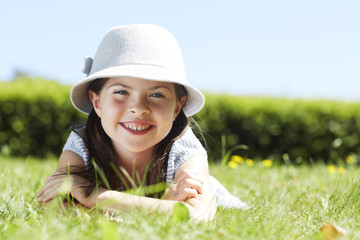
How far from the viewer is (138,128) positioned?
2.55m

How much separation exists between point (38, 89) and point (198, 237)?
818 cm

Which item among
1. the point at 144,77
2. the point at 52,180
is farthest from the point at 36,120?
the point at 144,77

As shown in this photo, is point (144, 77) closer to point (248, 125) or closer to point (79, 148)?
point (79, 148)

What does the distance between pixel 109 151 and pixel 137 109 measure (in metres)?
0.60

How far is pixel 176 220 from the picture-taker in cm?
186

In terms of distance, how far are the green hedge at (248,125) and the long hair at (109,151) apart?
200 inches

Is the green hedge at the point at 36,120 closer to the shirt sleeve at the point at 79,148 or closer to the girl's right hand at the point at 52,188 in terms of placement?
the shirt sleeve at the point at 79,148

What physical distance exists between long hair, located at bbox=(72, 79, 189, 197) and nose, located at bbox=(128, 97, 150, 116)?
0.35 m

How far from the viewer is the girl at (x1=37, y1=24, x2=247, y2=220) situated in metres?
2.37

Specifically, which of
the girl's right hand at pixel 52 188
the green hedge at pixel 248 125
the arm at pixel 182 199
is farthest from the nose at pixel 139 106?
the green hedge at pixel 248 125

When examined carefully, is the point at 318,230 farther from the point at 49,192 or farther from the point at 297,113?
the point at 297,113

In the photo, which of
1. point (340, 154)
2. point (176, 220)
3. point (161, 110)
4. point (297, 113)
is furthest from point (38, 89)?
point (176, 220)

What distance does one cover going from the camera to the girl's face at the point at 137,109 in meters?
2.48

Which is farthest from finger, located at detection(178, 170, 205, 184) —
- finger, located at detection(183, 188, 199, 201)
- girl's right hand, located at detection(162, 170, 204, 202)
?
finger, located at detection(183, 188, 199, 201)
